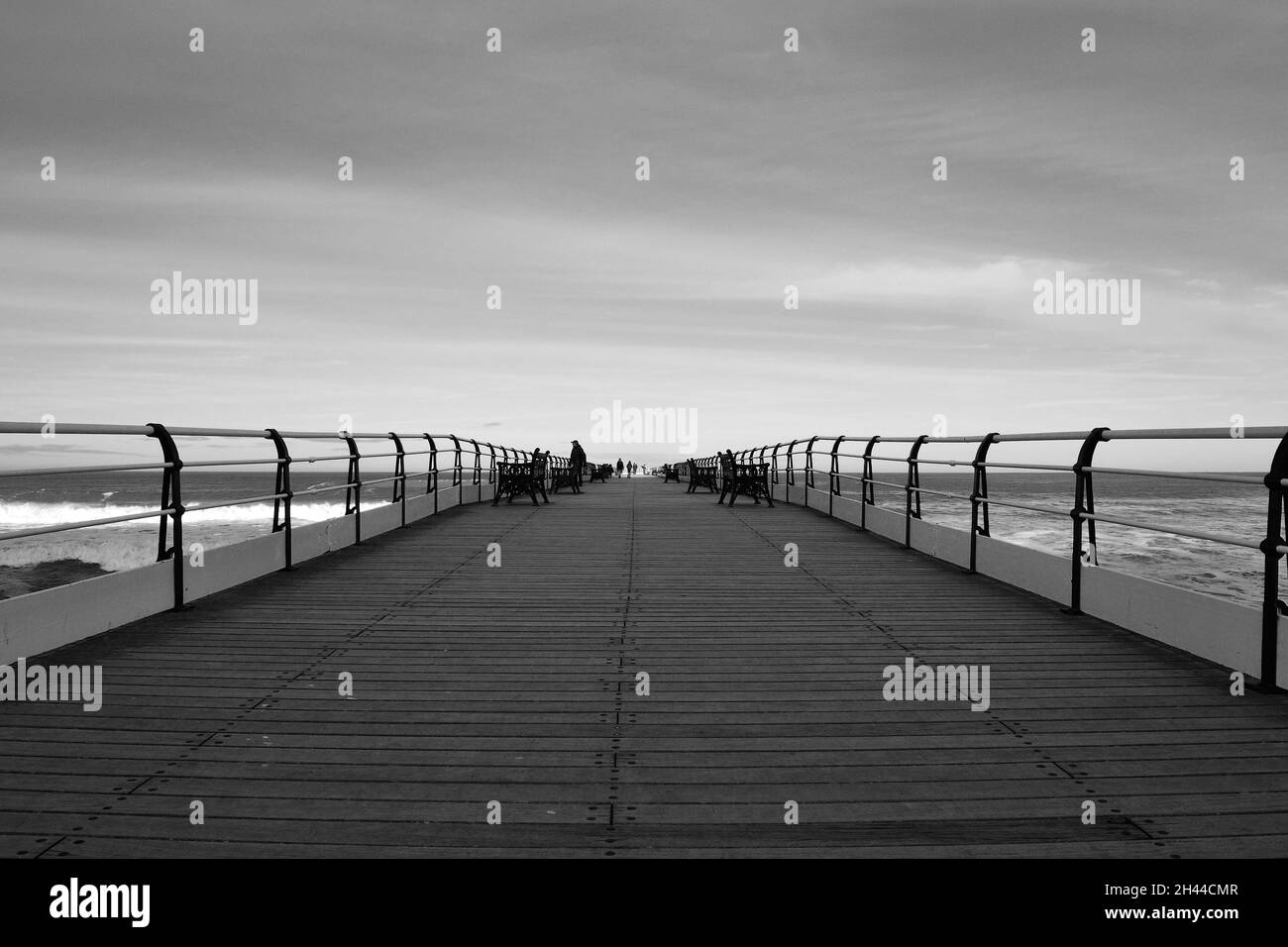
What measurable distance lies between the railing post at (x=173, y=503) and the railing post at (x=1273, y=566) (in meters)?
5.90

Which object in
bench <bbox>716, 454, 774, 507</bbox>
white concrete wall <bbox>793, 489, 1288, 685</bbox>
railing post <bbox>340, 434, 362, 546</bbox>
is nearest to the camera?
white concrete wall <bbox>793, 489, 1288, 685</bbox>

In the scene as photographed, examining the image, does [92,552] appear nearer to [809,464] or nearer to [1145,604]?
[809,464]

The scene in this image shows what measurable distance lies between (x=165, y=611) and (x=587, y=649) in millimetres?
2987

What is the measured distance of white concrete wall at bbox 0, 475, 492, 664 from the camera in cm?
460

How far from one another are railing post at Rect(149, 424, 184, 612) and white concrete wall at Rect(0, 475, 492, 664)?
5 centimetres

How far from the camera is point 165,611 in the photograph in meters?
5.98

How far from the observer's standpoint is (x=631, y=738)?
3561 millimetres

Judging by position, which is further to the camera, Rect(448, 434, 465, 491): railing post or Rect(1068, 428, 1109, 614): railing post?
Rect(448, 434, 465, 491): railing post

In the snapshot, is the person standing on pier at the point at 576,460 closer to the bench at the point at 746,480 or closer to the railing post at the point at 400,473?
the bench at the point at 746,480

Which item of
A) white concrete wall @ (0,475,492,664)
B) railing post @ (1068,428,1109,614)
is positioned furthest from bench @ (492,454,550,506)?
railing post @ (1068,428,1109,614)

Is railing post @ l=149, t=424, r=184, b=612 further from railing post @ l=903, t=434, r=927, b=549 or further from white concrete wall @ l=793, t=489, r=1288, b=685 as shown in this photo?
railing post @ l=903, t=434, r=927, b=549

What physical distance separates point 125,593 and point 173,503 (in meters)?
0.68

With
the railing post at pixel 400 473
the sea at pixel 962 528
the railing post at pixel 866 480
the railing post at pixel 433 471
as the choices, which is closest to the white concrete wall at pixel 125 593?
the railing post at pixel 400 473
